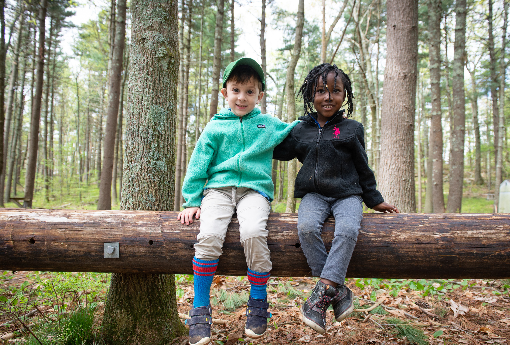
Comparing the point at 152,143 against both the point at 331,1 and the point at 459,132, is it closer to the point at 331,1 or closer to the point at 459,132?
the point at 459,132

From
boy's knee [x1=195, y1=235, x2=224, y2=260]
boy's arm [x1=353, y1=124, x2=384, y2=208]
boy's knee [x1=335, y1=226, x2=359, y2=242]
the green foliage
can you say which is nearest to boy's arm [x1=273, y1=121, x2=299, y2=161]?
boy's arm [x1=353, y1=124, x2=384, y2=208]

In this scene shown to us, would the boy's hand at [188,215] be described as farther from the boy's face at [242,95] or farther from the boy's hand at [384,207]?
the boy's hand at [384,207]

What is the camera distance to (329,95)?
2627 mm

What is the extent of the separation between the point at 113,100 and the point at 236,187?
6801 millimetres

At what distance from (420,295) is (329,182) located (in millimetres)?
3008

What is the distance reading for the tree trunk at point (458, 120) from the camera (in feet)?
29.1

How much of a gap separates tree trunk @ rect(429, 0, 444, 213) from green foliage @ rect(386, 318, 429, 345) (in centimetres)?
697

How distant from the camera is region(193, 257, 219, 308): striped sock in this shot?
7.48 ft

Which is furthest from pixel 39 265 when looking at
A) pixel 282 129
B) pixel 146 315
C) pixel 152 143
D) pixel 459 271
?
pixel 459 271

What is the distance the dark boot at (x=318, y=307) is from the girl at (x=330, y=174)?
6 centimetres

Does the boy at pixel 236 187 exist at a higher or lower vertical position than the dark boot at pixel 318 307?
higher

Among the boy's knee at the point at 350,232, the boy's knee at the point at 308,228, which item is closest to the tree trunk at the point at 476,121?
the boy's knee at the point at 350,232

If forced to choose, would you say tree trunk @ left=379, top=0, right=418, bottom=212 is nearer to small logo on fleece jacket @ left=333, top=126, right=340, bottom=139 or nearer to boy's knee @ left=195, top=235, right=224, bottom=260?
small logo on fleece jacket @ left=333, top=126, right=340, bottom=139

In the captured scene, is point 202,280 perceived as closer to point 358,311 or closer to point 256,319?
point 256,319
